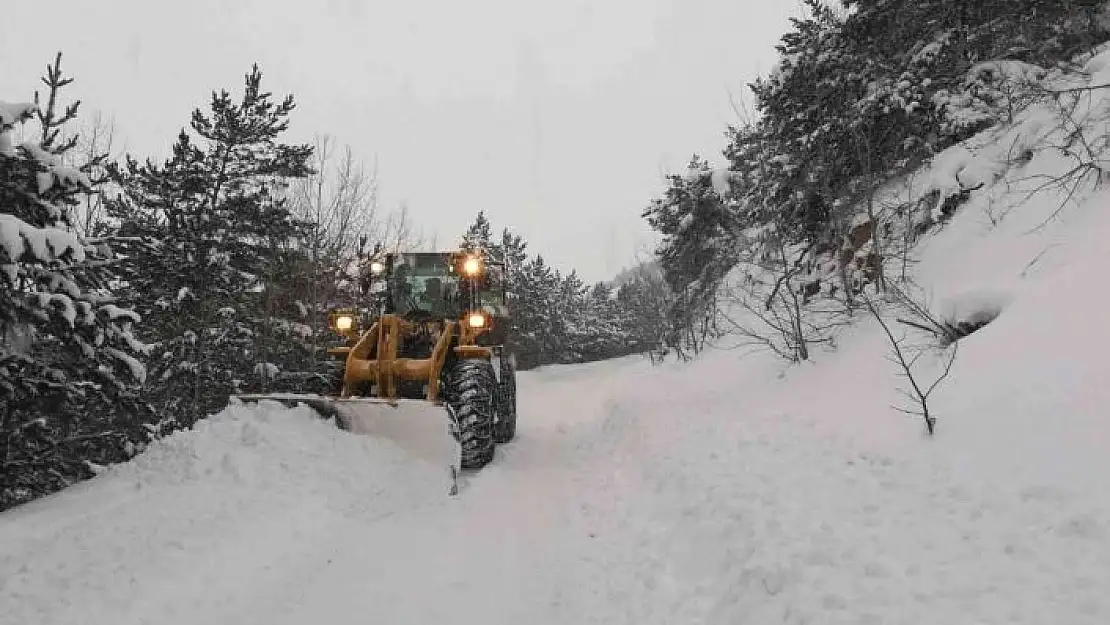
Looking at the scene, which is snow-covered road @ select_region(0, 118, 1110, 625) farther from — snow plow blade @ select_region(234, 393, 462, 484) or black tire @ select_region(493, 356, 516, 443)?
black tire @ select_region(493, 356, 516, 443)

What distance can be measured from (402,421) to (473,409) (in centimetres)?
108

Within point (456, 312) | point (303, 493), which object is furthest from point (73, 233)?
point (456, 312)

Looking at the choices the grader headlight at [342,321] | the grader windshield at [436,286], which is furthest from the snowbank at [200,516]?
the grader windshield at [436,286]

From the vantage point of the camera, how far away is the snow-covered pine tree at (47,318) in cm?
504

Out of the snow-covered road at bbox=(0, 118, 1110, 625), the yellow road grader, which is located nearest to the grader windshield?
the yellow road grader

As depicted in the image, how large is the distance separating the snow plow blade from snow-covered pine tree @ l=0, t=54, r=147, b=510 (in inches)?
60.3

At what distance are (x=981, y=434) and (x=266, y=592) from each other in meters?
5.28

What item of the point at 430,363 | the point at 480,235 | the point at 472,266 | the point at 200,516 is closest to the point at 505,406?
the point at 472,266

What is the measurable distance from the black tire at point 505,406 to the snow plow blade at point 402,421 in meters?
2.55

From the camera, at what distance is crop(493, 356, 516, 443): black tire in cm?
1013

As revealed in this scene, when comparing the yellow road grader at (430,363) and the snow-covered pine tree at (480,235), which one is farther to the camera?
the snow-covered pine tree at (480,235)

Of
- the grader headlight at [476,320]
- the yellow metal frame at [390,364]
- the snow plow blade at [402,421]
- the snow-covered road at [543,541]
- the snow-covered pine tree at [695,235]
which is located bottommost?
the snow-covered road at [543,541]

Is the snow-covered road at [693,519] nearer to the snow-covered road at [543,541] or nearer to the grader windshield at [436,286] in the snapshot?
the snow-covered road at [543,541]

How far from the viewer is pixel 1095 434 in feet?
14.2
